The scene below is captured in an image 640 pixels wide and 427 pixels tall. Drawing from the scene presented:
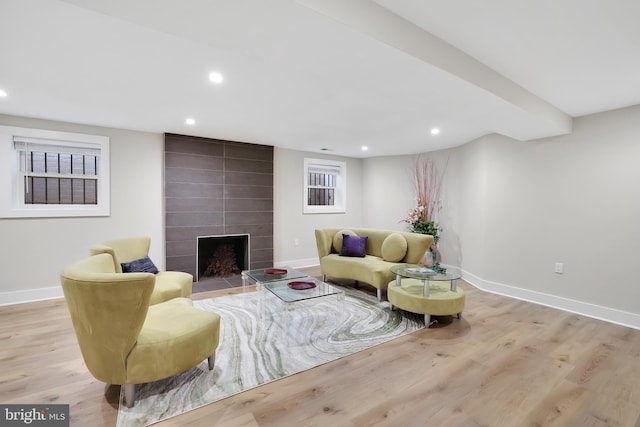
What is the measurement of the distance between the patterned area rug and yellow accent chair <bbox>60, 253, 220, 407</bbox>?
0.20 m

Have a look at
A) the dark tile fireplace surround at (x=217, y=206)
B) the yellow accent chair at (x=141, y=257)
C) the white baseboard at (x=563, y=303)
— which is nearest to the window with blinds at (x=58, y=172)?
the dark tile fireplace surround at (x=217, y=206)

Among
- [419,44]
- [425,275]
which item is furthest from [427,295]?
[419,44]

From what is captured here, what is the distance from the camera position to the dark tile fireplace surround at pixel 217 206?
448 cm

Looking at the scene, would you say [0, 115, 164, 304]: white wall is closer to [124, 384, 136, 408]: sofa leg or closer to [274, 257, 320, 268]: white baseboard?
[274, 257, 320, 268]: white baseboard

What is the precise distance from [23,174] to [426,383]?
202 inches

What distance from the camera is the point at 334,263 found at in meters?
4.38

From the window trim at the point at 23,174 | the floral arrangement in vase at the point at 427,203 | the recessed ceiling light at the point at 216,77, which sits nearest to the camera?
the recessed ceiling light at the point at 216,77

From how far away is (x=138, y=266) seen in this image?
3039mm

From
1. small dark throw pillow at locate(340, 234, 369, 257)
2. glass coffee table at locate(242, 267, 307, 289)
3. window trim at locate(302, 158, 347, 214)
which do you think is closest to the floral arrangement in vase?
small dark throw pillow at locate(340, 234, 369, 257)

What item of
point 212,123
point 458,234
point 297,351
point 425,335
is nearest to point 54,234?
point 212,123

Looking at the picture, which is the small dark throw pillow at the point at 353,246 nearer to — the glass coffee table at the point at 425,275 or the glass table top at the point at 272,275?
the glass coffee table at the point at 425,275

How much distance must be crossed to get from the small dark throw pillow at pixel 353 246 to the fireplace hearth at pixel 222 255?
5.93 ft

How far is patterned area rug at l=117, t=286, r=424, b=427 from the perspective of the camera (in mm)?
1859

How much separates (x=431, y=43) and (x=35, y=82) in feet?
11.1
